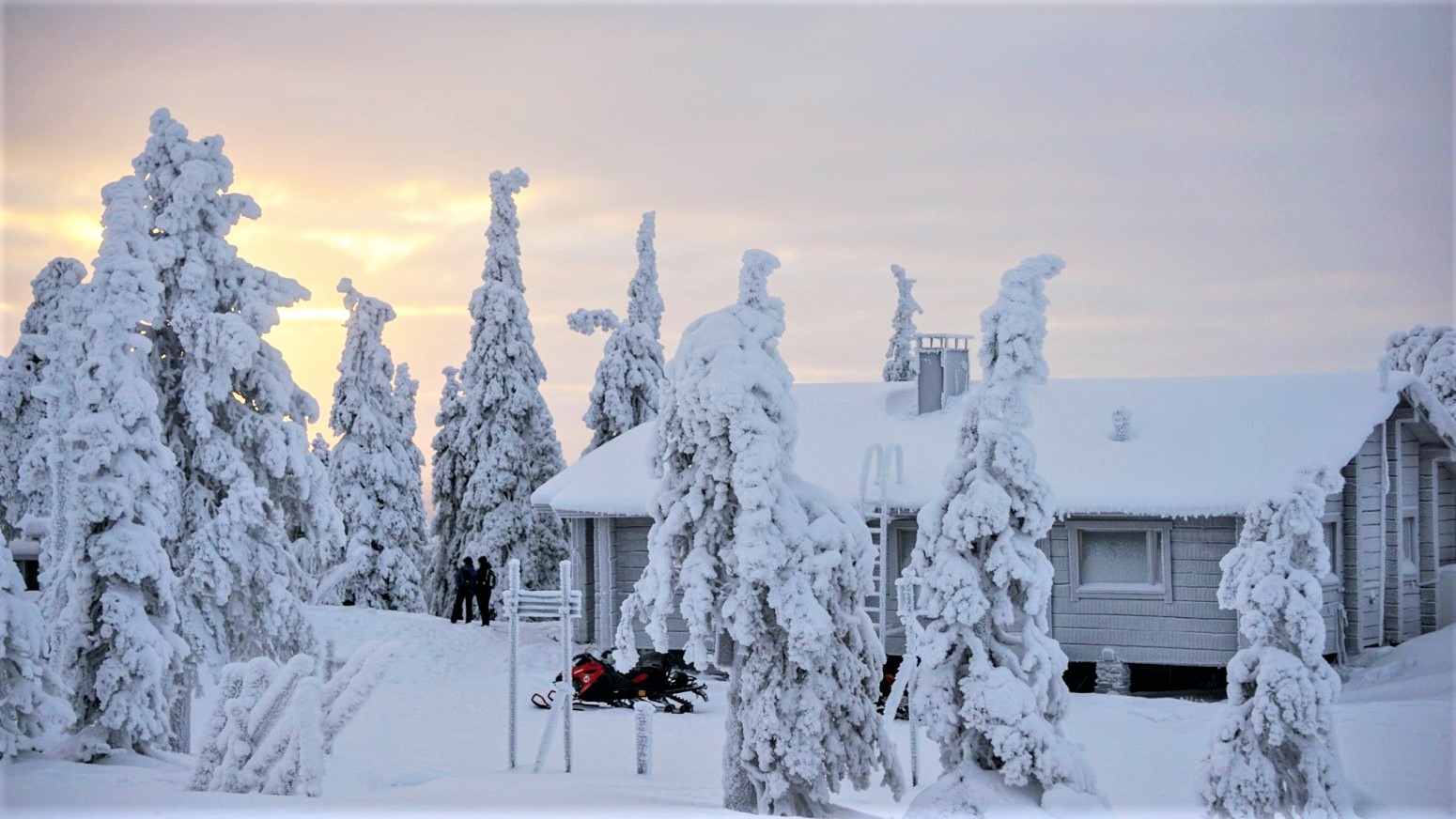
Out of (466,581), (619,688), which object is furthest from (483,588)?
(619,688)

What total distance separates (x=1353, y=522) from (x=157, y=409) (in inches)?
749

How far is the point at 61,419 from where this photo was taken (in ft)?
86.1

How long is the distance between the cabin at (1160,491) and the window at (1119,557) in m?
0.02

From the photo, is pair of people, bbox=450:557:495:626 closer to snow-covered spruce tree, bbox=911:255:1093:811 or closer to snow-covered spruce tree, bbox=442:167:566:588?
snow-covered spruce tree, bbox=442:167:566:588

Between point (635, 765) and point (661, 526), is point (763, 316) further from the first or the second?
point (635, 765)

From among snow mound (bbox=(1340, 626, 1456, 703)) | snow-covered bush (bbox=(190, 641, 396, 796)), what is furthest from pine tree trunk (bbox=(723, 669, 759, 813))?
snow mound (bbox=(1340, 626, 1456, 703))

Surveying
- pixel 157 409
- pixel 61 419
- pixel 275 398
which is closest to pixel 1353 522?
pixel 275 398

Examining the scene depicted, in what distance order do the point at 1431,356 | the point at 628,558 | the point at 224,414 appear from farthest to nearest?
the point at 1431,356 → the point at 628,558 → the point at 224,414

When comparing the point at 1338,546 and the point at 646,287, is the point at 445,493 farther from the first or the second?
the point at 1338,546

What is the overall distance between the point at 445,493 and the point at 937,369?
16.7m

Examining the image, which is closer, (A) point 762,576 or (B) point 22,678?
(A) point 762,576

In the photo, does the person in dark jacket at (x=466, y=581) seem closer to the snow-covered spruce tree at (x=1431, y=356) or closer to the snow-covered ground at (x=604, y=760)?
the snow-covered ground at (x=604, y=760)

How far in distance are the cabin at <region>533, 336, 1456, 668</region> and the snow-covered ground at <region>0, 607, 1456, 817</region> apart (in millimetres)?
1511

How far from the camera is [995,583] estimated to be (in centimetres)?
1424
